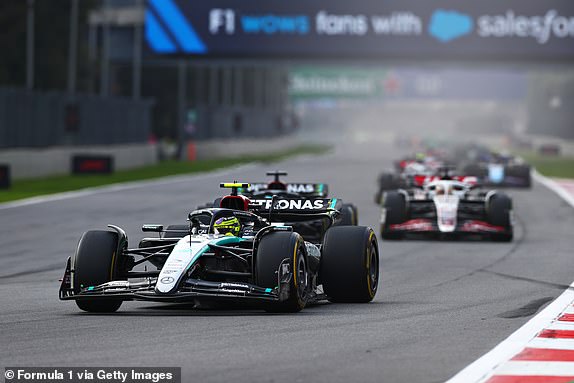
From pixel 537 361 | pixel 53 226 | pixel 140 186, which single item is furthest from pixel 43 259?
pixel 140 186

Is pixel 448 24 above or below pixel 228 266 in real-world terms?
above

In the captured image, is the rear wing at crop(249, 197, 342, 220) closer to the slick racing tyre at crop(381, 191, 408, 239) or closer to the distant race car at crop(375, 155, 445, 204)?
the slick racing tyre at crop(381, 191, 408, 239)

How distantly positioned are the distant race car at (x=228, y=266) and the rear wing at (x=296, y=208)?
108 centimetres

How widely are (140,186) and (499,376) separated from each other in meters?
32.6

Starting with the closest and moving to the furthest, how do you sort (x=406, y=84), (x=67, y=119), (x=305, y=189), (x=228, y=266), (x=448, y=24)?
1. (x=228, y=266)
2. (x=305, y=189)
3. (x=67, y=119)
4. (x=448, y=24)
5. (x=406, y=84)

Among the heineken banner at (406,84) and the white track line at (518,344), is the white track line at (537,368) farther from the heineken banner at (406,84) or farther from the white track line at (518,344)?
the heineken banner at (406,84)

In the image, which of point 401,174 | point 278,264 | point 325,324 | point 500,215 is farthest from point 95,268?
point 401,174

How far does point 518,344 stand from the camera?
33.9 ft

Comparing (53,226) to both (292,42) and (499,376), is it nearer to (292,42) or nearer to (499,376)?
(499,376)

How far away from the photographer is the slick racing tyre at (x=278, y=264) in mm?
12258

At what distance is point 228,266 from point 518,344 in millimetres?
3453

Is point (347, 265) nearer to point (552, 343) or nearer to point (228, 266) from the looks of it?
point (228, 266)

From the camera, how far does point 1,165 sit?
37.0 m

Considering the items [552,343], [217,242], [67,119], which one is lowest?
[67,119]
